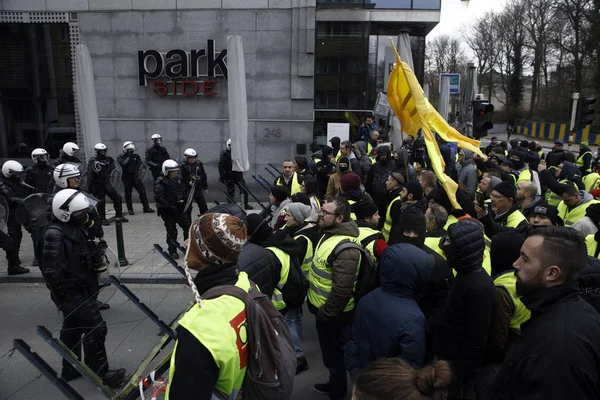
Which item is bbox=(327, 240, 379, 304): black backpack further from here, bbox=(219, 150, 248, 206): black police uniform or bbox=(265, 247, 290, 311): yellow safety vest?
bbox=(219, 150, 248, 206): black police uniform

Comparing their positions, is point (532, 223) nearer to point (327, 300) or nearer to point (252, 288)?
point (327, 300)

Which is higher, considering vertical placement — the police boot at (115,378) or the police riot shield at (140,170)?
the police riot shield at (140,170)

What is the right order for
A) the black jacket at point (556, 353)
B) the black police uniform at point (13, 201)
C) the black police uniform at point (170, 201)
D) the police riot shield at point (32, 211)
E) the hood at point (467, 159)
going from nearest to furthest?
the black jacket at point (556, 353) < the police riot shield at point (32, 211) < the black police uniform at point (13, 201) < the black police uniform at point (170, 201) < the hood at point (467, 159)

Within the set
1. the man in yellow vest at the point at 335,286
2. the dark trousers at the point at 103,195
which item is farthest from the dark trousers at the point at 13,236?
the man in yellow vest at the point at 335,286

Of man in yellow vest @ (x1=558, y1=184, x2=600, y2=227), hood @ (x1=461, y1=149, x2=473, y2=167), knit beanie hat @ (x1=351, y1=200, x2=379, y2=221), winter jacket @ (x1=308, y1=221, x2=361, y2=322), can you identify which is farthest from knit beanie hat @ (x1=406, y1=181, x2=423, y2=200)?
hood @ (x1=461, y1=149, x2=473, y2=167)

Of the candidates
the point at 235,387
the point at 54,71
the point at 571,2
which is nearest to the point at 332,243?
the point at 235,387

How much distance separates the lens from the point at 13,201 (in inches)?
307

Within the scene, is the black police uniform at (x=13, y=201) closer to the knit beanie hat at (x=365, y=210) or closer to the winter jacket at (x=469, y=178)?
the knit beanie hat at (x=365, y=210)

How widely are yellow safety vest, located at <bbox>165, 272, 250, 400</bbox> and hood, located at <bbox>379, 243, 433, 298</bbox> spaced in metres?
1.35

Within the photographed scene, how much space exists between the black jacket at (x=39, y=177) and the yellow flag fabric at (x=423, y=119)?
6909 mm

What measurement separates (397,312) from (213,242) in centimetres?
145

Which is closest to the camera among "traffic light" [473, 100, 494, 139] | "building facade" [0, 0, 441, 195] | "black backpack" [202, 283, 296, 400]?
"black backpack" [202, 283, 296, 400]

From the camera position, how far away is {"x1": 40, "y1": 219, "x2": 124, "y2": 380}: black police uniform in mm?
4340

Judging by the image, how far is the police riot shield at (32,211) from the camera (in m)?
7.21
